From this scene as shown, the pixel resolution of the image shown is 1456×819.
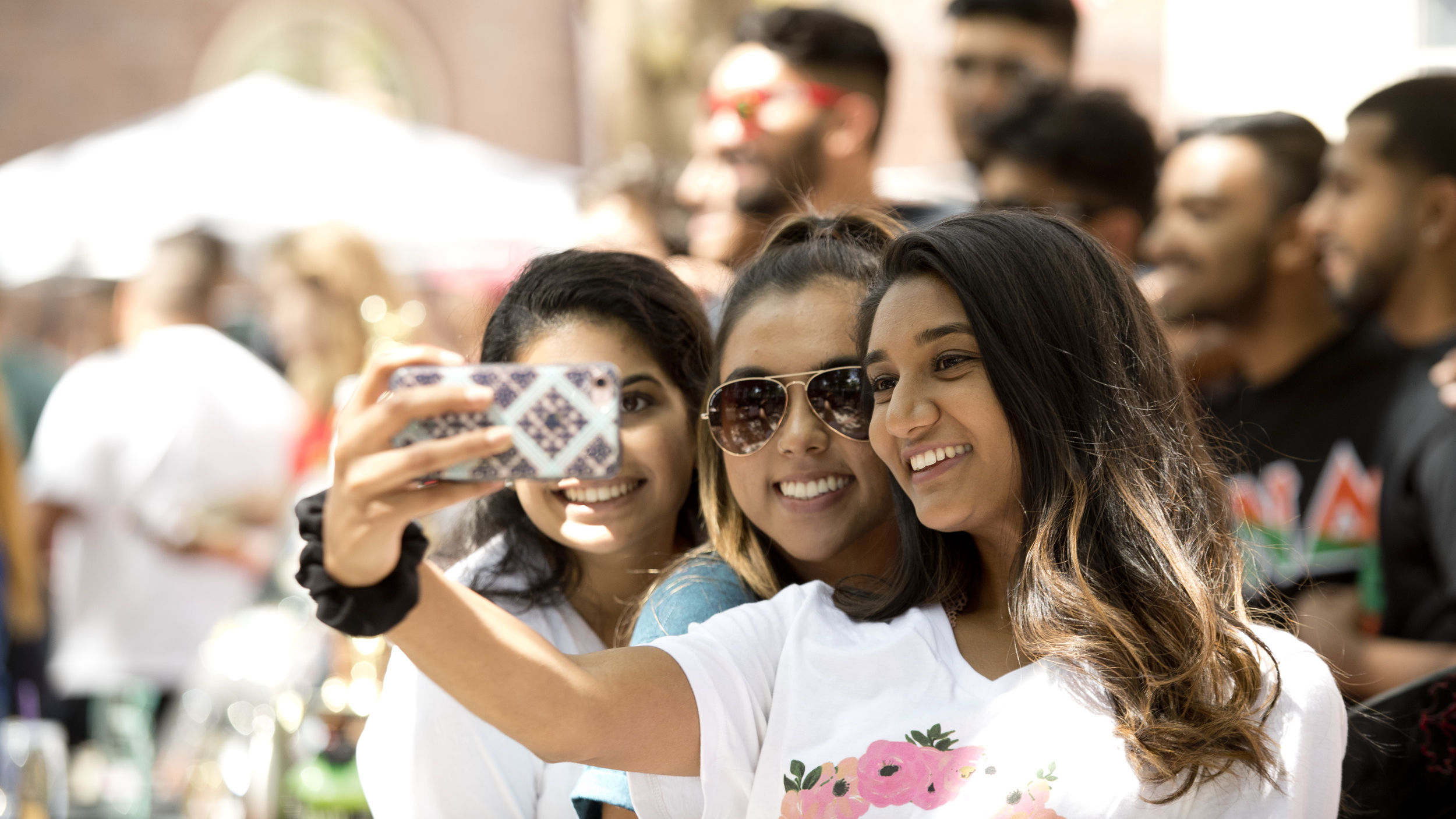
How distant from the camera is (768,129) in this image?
175 inches

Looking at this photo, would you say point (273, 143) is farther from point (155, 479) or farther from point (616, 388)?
point (616, 388)

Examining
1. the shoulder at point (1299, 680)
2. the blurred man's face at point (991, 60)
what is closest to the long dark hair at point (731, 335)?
the shoulder at point (1299, 680)

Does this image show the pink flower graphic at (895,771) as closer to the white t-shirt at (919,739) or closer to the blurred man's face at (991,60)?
the white t-shirt at (919,739)

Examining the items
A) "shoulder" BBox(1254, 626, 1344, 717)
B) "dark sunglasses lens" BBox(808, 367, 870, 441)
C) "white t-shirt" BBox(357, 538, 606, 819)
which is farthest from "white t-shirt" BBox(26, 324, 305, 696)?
"shoulder" BBox(1254, 626, 1344, 717)

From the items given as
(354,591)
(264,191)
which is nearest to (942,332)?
(354,591)

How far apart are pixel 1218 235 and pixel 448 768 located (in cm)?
270

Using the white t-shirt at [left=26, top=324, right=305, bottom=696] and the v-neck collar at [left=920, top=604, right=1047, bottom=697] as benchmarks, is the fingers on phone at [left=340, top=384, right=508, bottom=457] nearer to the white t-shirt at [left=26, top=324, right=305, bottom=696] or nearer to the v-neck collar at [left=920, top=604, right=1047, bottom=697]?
the v-neck collar at [left=920, top=604, right=1047, bottom=697]

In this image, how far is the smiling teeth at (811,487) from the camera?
1.99 m

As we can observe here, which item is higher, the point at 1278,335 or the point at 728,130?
the point at 728,130

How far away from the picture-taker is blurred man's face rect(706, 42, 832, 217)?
4.34 m

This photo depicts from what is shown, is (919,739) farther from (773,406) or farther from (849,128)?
(849,128)

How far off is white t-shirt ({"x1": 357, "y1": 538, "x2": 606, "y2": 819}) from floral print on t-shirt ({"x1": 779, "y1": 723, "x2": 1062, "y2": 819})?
0.47 metres

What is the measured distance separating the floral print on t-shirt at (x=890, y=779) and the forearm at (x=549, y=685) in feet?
0.53

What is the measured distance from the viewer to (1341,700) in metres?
1.64
